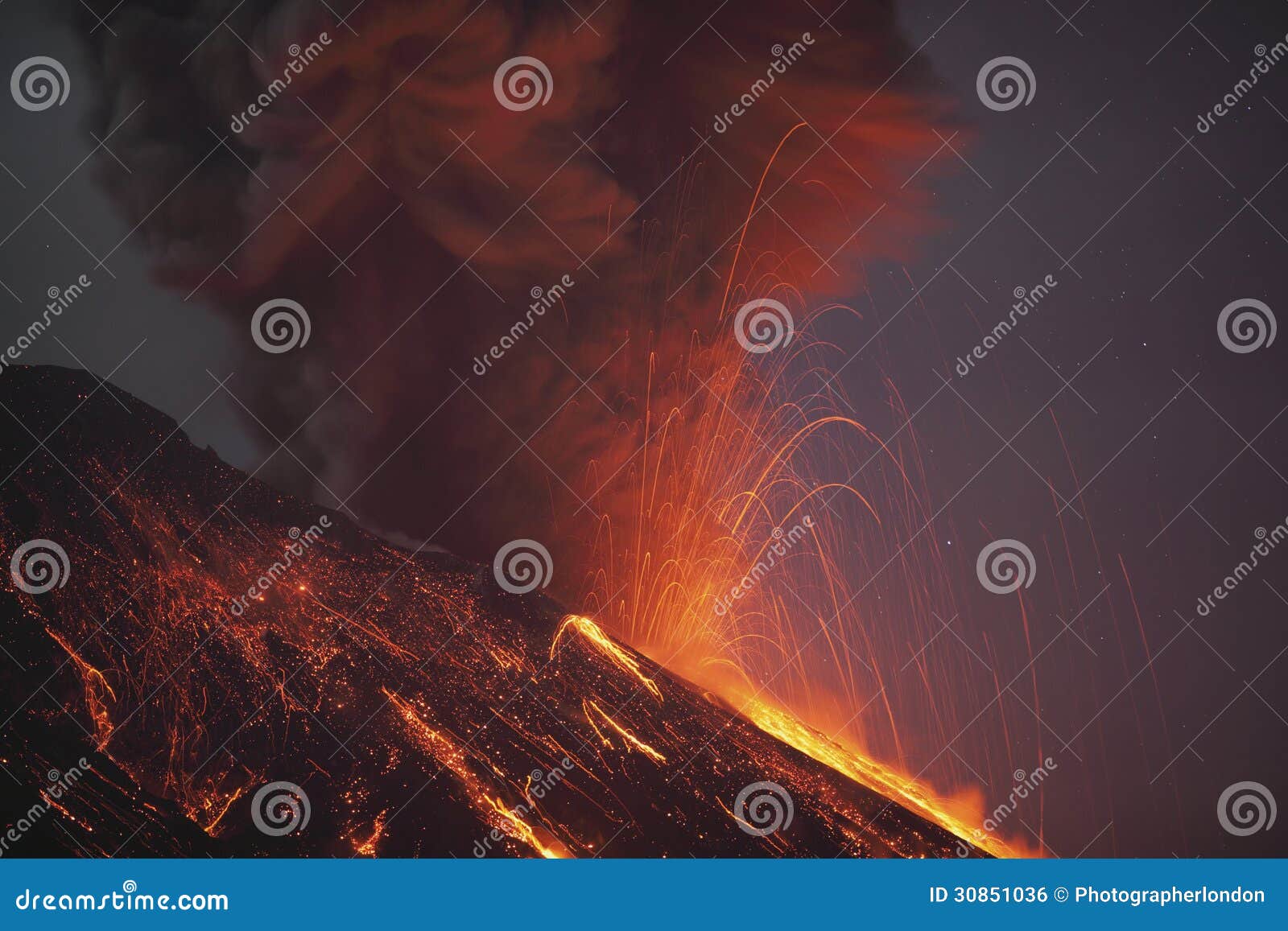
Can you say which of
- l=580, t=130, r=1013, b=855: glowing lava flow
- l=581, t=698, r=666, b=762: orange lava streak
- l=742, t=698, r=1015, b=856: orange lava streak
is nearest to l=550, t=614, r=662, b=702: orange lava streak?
l=581, t=698, r=666, b=762: orange lava streak

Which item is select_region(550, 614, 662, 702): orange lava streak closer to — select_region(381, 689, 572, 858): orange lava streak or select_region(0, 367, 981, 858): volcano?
select_region(0, 367, 981, 858): volcano

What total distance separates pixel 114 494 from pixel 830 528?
8124 millimetres

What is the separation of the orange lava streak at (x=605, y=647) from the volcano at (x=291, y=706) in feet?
0.12

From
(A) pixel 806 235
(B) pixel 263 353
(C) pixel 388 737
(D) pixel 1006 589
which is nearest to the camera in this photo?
(C) pixel 388 737

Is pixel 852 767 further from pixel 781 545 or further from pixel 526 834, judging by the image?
pixel 526 834

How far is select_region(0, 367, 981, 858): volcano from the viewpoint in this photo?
5719 mm

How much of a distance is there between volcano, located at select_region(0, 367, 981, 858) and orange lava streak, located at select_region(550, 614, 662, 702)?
4cm

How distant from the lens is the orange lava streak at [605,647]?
8.05 meters

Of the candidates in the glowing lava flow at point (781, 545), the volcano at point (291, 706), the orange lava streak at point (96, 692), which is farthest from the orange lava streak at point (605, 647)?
the orange lava streak at point (96, 692)

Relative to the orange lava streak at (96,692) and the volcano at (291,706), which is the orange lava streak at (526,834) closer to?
the volcano at (291,706)

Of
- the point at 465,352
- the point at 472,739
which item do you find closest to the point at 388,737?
the point at 472,739

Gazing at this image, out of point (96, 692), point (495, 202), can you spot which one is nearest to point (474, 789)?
point (96, 692)

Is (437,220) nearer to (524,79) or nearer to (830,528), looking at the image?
(524,79)

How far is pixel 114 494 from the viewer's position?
706cm
